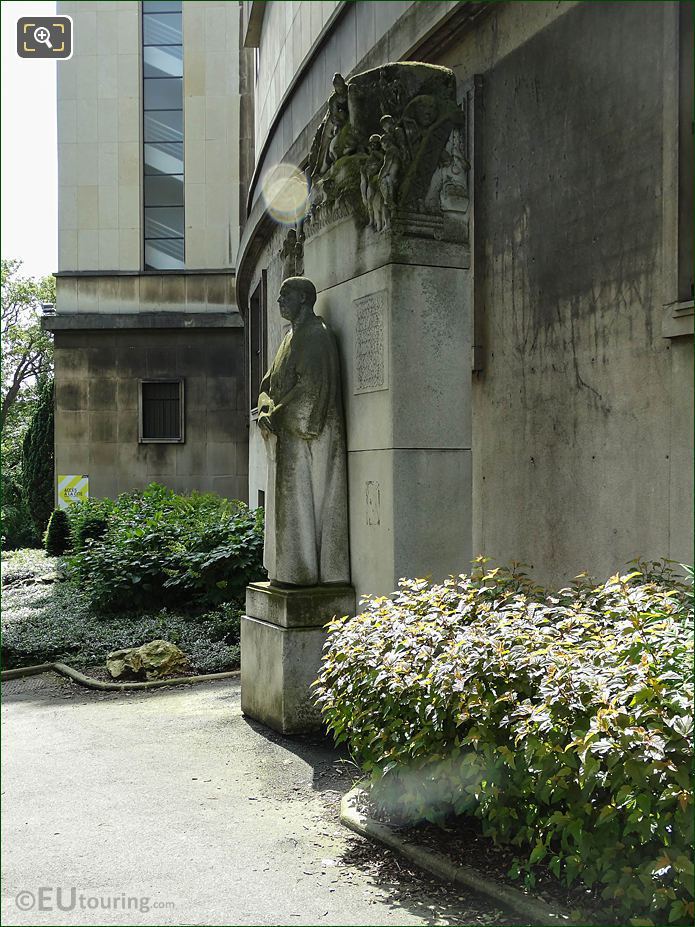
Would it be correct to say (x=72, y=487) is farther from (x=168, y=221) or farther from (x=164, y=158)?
(x=164, y=158)

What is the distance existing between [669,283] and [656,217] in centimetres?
51

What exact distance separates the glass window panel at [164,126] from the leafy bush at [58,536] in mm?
10136

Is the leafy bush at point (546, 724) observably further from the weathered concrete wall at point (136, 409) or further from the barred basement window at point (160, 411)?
the barred basement window at point (160, 411)

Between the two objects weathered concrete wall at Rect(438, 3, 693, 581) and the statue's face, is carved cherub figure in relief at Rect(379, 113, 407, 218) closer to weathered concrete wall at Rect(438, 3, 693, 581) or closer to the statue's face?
the statue's face

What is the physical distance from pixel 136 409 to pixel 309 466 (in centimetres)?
1869

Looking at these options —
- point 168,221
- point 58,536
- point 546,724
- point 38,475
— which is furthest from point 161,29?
point 546,724

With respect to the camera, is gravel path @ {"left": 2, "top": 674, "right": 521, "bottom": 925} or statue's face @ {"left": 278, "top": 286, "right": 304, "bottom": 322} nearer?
gravel path @ {"left": 2, "top": 674, "right": 521, "bottom": 925}

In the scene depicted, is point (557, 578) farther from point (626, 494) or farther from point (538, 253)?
point (538, 253)

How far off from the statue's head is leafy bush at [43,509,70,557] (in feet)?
50.7

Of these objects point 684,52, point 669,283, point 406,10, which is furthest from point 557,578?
point 406,10

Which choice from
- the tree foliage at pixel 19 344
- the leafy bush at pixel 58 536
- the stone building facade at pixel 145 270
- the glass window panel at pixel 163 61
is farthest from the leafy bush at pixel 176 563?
the tree foliage at pixel 19 344

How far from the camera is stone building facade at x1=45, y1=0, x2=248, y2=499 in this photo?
25.0m

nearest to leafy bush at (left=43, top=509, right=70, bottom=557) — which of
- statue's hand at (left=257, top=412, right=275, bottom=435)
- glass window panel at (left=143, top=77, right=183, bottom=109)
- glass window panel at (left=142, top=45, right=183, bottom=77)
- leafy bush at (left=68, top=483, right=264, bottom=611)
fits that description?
leafy bush at (left=68, top=483, right=264, bottom=611)

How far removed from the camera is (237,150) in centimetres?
2516
